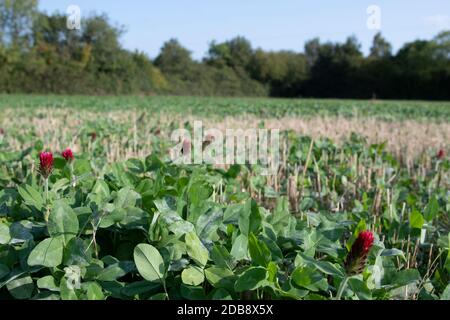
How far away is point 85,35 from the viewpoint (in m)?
56.4

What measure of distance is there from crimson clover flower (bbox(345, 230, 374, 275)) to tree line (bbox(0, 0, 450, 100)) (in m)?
47.6

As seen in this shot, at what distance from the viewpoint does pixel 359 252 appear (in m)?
1.07

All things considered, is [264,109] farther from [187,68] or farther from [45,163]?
[187,68]

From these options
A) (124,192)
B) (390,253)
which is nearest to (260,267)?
(390,253)

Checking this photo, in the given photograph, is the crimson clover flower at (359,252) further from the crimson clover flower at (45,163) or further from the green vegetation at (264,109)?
the green vegetation at (264,109)

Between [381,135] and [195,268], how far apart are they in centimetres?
723

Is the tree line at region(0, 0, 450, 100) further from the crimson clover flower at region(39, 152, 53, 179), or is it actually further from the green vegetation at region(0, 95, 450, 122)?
the crimson clover flower at region(39, 152, 53, 179)

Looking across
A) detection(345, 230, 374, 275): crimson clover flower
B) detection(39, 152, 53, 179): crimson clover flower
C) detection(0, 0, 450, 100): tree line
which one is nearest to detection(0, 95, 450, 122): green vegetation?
detection(39, 152, 53, 179): crimson clover flower

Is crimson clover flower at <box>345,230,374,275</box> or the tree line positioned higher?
the tree line

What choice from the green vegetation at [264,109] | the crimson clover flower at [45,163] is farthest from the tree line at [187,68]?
the crimson clover flower at [45,163]

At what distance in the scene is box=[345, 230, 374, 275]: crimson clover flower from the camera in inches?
41.2

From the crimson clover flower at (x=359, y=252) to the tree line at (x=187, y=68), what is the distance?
1873 inches

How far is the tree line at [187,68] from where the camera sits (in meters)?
47.8

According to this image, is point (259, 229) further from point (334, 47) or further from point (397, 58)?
point (334, 47)
